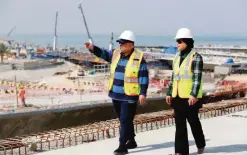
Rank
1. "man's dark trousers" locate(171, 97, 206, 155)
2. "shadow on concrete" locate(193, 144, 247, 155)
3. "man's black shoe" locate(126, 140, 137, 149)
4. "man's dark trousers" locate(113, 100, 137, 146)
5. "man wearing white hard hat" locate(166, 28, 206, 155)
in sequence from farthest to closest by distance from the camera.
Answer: "man's black shoe" locate(126, 140, 137, 149), "shadow on concrete" locate(193, 144, 247, 155), "man's dark trousers" locate(113, 100, 137, 146), "man's dark trousers" locate(171, 97, 206, 155), "man wearing white hard hat" locate(166, 28, 206, 155)

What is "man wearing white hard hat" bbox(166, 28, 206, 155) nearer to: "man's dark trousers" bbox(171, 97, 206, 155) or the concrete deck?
"man's dark trousers" bbox(171, 97, 206, 155)

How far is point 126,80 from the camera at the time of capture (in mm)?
5547

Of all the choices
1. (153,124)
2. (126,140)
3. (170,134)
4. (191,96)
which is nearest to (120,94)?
(126,140)

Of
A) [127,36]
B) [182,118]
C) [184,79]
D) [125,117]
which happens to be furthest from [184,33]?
[125,117]

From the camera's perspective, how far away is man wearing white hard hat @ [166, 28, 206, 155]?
16.7 ft

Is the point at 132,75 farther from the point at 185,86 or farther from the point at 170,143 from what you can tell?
the point at 170,143

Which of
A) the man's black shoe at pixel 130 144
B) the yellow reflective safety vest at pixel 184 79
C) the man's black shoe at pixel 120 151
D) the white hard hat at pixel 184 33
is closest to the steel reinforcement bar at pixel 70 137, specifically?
the man's black shoe at pixel 130 144

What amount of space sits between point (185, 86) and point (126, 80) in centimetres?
75

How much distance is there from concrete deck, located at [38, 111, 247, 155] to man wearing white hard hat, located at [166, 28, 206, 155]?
46cm

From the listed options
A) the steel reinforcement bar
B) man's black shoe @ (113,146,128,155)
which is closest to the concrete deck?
man's black shoe @ (113,146,128,155)

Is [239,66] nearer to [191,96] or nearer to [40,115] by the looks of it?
[40,115]

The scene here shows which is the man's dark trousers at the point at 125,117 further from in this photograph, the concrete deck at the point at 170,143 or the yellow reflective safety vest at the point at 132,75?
the concrete deck at the point at 170,143

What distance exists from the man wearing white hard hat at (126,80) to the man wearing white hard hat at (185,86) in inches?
15.4

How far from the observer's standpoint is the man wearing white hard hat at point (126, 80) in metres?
5.49
